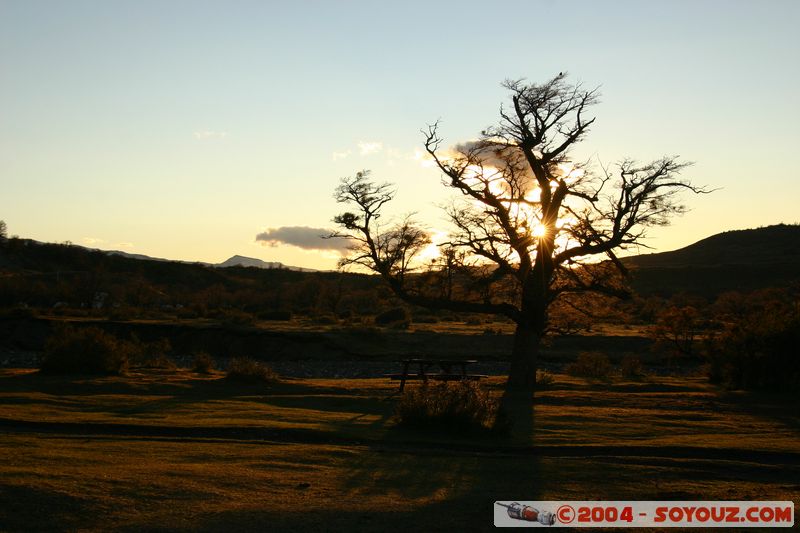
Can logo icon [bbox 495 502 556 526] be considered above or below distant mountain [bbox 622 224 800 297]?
below

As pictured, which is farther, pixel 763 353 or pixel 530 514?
pixel 763 353

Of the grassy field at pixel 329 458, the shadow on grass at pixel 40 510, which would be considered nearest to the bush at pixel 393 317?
the grassy field at pixel 329 458

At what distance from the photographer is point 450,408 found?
60.2 ft

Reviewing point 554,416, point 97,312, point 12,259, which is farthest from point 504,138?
point 12,259

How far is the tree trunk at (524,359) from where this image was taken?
29.0 metres

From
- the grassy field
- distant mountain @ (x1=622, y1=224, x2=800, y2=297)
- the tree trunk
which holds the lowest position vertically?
the grassy field

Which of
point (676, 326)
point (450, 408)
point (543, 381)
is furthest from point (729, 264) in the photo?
point (450, 408)

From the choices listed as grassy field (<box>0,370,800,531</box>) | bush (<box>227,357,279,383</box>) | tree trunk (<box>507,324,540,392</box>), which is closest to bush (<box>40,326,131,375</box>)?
grassy field (<box>0,370,800,531</box>)

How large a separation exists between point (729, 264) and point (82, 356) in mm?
104902

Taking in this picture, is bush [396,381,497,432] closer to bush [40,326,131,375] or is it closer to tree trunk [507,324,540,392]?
tree trunk [507,324,540,392]

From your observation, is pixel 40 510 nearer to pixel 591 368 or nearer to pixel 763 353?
pixel 763 353

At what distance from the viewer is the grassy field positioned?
10031 mm

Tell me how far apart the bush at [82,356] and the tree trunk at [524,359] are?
13580 millimetres

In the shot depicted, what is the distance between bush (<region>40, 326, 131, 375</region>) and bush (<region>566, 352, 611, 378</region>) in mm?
19103
